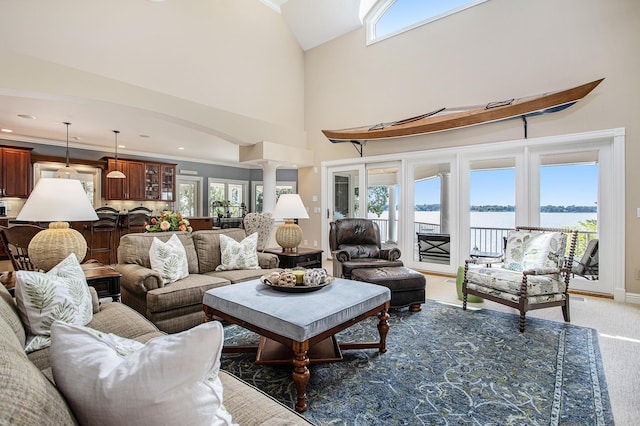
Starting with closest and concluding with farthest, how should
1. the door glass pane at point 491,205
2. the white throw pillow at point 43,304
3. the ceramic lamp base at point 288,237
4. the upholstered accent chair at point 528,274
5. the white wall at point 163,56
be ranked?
the white throw pillow at point 43,304, the upholstered accent chair at point 528,274, the white wall at point 163,56, the ceramic lamp base at point 288,237, the door glass pane at point 491,205

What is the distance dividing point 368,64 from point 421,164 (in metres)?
2.15

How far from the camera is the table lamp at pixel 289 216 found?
3.89 metres

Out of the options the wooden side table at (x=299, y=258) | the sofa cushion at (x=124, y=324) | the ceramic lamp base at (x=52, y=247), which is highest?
the ceramic lamp base at (x=52, y=247)

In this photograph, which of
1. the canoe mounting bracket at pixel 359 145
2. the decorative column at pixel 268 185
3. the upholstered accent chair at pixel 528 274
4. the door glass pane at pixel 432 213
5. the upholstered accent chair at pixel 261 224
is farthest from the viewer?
the decorative column at pixel 268 185

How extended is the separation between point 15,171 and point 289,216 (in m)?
6.34

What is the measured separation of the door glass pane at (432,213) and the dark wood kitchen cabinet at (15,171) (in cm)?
775

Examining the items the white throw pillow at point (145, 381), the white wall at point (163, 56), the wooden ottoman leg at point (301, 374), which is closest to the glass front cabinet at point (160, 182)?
the white wall at point (163, 56)

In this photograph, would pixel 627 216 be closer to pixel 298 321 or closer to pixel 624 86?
pixel 624 86

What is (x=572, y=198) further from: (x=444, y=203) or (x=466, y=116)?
(x=466, y=116)

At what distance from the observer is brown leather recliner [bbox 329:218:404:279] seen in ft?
12.5

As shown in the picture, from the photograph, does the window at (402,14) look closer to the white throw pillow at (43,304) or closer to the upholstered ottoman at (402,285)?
the upholstered ottoman at (402,285)

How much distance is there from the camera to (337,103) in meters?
6.33

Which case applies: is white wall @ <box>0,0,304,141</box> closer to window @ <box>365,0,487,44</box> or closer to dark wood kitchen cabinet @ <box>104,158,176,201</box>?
window @ <box>365,0,487,44</box>

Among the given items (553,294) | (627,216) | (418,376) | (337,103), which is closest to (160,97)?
(337,103)
